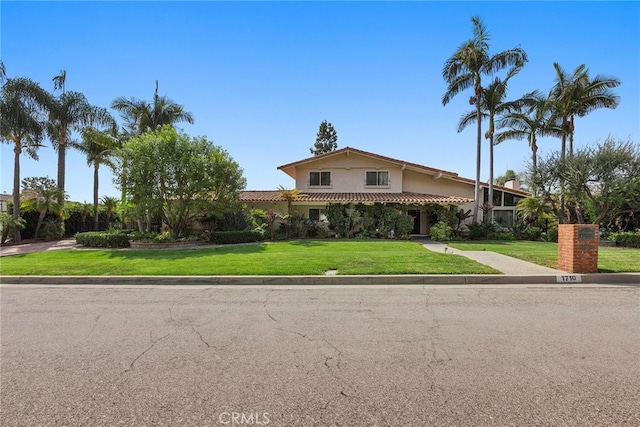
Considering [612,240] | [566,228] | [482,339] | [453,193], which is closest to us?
[482,339]

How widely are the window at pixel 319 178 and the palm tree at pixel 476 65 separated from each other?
10.2 metres

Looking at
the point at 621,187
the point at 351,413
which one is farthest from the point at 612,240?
Result: the point at 351,413

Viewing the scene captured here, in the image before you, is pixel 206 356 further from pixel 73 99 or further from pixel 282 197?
pixel 73 99

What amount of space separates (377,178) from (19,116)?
22457 millimetres

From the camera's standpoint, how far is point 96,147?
2492 cm

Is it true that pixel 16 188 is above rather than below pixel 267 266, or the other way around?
above

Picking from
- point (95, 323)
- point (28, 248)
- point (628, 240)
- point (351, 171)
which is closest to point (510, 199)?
point (628, 240)

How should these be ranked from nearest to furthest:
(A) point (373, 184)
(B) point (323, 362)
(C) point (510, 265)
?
1. (B) point (323, 362)
2. (C) point (510, 265)
3. (A) point (373, 184)

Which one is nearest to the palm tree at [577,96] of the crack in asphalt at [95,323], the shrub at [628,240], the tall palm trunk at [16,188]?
the shrub at [628,240]

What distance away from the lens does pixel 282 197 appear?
813 inches

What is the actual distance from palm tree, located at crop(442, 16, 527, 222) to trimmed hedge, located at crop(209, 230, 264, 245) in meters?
14.9

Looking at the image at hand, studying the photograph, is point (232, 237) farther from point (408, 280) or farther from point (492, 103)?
point (492, 103)

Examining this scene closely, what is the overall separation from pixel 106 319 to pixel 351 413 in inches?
173

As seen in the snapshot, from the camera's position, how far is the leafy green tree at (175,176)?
15.9 metres
